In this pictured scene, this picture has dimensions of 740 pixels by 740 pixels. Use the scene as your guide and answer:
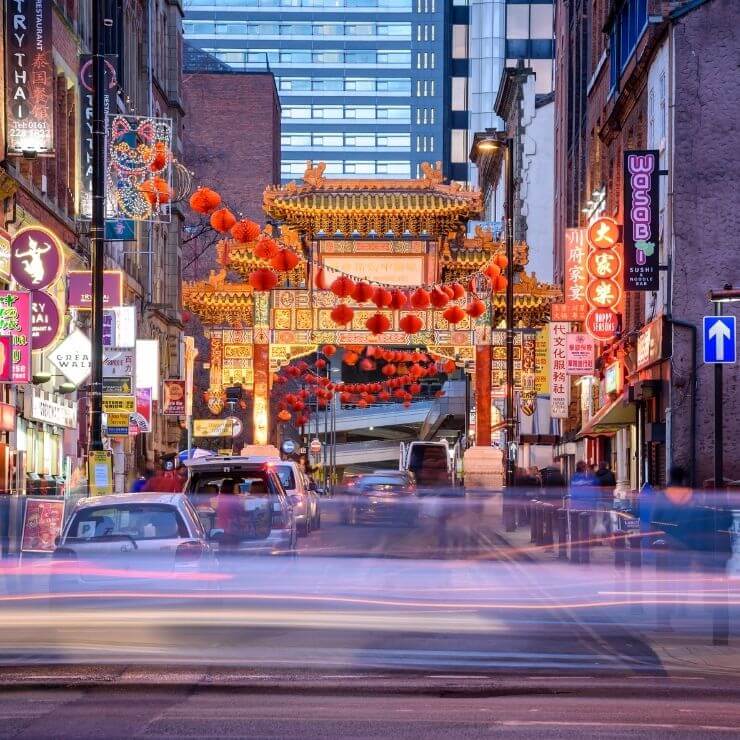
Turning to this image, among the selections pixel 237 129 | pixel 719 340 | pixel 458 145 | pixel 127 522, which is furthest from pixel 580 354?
pixel 458 145

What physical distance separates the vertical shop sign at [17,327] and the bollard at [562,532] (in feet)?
35.5

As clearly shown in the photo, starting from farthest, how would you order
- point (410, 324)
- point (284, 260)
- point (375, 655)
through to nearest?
point (410, 324) → point (284, 260) → point (375, 655)

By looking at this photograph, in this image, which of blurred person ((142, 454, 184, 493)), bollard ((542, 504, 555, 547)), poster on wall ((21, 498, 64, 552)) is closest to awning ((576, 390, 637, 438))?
bollard ((542, 504, 555, 547))

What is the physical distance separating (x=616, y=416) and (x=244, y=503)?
21.3 metres

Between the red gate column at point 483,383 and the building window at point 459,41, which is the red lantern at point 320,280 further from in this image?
the building window at point 459,41

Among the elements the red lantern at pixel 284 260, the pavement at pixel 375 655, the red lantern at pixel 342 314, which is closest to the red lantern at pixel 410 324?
the red lantern at pixel 342 314

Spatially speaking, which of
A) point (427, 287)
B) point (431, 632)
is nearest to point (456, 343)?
point (427, 287)

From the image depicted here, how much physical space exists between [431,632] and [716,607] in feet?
8.92

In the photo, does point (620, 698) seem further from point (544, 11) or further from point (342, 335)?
point (544, 11)

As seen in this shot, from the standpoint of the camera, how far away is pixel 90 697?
447 inches

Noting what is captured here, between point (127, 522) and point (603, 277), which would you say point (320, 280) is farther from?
point (127, 522)

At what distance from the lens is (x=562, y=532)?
2702cm

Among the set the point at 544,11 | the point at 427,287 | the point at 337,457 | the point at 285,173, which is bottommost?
the point at 337,457

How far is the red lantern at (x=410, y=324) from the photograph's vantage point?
48.7 meters
